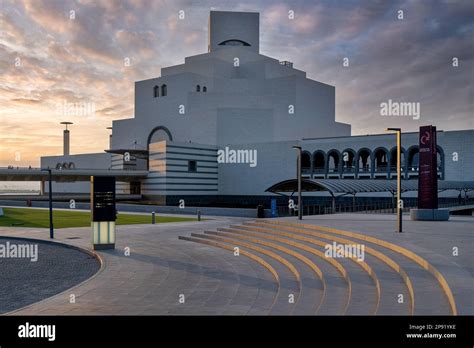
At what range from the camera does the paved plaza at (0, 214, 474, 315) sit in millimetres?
9062

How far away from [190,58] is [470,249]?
76.1 meters

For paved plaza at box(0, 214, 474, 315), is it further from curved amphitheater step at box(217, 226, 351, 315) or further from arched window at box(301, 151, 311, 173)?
arched window at box(301, 151, 311, 173)

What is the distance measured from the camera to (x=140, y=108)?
81375 mm

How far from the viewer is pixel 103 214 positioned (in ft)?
62.4

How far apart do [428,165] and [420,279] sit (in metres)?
14.8

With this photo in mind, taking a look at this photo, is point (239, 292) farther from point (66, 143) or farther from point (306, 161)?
point (66, 143)

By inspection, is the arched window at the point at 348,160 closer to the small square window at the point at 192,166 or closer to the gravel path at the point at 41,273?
the small square window at the point at 192,166

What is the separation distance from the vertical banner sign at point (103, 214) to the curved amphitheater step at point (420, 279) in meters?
9.89

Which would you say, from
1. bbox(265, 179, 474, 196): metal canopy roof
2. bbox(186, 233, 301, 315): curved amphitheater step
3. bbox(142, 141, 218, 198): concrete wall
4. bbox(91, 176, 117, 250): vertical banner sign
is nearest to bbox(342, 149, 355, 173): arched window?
bbox(265, 179, 474, 196): metal canopy roof

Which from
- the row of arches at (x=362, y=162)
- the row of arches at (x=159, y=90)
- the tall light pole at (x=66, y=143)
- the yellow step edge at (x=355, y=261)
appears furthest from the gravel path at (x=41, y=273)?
the tall light pole at (x=66, y=143)

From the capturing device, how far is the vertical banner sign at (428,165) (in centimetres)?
2261

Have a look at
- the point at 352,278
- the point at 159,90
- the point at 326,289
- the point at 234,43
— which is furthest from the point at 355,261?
the point at 234,43
